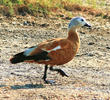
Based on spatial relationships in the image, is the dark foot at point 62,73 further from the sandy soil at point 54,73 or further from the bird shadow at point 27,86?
the bird shadow at point 27,86

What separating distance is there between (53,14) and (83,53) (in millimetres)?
4457

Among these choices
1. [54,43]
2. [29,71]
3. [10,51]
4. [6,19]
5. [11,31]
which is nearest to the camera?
[54,43]

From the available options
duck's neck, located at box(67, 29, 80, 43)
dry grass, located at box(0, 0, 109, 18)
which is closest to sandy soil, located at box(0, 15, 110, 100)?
dry grass, located at box(0, 0, 109, 18)

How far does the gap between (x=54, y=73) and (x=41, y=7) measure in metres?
6.58

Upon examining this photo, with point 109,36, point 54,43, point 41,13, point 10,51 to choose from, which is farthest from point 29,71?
point 41,13

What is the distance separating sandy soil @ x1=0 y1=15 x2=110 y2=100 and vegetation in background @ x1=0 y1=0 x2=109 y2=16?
1.48 ft

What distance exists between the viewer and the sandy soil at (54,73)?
7477mm

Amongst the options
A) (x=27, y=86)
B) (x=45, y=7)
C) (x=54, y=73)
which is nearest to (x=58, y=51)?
(x=27, y=86)

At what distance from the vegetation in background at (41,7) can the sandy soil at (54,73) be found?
45 centimetres

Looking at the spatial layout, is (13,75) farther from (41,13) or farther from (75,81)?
A: (41,13)

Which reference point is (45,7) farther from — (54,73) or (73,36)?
(73,36)

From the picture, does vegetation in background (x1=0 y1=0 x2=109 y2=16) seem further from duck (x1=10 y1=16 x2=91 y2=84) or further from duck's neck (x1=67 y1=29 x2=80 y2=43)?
duck (x1=10 y1=16 x2=91 y2=84)

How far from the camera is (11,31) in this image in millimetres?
13477

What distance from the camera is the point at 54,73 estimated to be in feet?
30.7
